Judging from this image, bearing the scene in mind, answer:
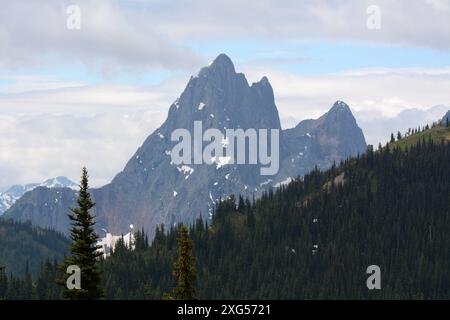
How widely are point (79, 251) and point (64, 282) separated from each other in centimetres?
336

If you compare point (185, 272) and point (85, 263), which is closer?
point (185, 272)

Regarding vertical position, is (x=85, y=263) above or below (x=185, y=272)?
above

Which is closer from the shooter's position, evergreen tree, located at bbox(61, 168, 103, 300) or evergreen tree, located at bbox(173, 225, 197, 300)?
evergreen tree, located at bbox(173, 225, 197, 300)

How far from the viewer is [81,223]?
206ft

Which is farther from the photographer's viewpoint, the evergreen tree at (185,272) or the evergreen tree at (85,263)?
the evergreen tree at (85,263)
